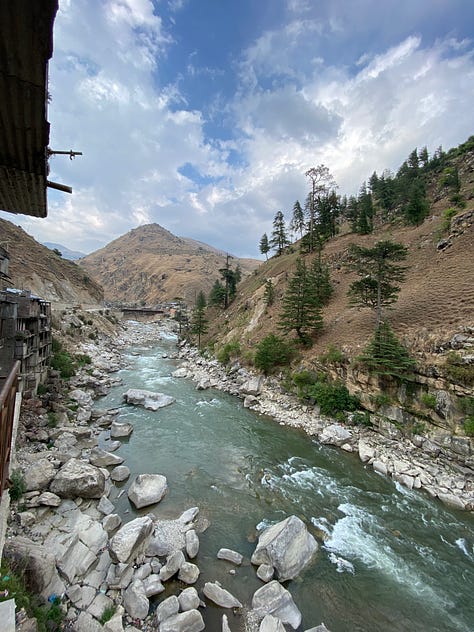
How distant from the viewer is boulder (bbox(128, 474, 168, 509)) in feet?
29.5

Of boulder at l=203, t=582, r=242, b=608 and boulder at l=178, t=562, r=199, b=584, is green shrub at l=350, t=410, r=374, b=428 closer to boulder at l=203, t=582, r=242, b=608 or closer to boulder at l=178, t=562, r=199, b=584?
boulder at l=203, t=582, r=242, b=608

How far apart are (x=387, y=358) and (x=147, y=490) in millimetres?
13168

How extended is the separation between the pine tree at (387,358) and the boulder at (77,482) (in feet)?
45.4

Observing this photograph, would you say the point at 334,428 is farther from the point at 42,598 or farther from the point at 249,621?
the point at 42,598

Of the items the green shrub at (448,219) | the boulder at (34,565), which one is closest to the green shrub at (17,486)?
the boulder at (34,565)

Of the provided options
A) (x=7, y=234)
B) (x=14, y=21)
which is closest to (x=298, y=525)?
(x=14, y=21)

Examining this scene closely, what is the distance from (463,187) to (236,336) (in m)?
37.1

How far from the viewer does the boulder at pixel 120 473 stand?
10.2 m

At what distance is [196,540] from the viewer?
7.55 meters

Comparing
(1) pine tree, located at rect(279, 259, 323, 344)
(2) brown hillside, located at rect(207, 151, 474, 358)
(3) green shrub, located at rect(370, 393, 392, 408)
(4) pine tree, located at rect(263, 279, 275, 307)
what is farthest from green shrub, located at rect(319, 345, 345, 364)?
(4) pine tree, located at rect(263, 279, 275, 307)

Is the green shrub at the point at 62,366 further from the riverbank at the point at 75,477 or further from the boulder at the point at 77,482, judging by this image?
the boulder at the point at 77,482

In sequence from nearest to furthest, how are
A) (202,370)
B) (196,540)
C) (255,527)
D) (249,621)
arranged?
(249,621) < (196,540) < (255,527) < (202,370)

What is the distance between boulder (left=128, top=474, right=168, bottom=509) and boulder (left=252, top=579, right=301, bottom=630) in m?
4.41

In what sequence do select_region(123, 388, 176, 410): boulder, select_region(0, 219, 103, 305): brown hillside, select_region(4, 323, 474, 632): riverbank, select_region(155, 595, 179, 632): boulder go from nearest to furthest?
select_region(155, 595, 179, 632): boulder < select_region(4, 323, 474, 632): riverbank < select_region(123, 388, 176, 410): boulder < select_region(0, 219, 103, 305): brown hillside
